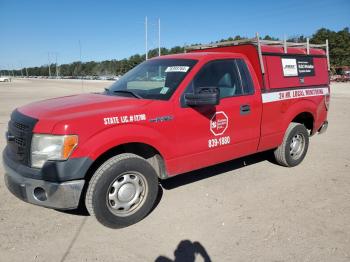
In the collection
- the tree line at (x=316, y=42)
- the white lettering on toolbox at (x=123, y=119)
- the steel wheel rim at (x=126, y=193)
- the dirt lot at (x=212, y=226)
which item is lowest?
the dirt lot at (x=212, y=226)

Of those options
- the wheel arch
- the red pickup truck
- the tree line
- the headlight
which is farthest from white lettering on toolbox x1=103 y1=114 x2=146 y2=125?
the tree line

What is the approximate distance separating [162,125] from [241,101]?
4.48 ft

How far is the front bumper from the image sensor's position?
3477 mm

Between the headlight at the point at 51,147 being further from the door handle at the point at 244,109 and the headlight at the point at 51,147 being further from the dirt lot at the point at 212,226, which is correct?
the door handle at the point at 244,109

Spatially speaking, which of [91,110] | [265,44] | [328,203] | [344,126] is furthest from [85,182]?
[344,126]

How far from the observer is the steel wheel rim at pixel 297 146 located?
6129 mm

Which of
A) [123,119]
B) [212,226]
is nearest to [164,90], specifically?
[123,119]

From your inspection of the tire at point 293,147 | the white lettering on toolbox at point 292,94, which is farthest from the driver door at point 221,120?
the tire at point 293,147

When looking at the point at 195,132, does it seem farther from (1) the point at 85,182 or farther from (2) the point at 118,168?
A: (1) the point at 85,182

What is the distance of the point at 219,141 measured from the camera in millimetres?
4703

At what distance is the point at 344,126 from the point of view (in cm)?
1048

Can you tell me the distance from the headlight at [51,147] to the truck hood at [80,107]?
0.21 metres

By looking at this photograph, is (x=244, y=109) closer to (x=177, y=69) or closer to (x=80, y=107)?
(x=177, y=69)

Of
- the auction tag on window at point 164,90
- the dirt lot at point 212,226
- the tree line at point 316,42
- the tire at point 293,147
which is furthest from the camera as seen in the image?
the tree line at point 316,42
